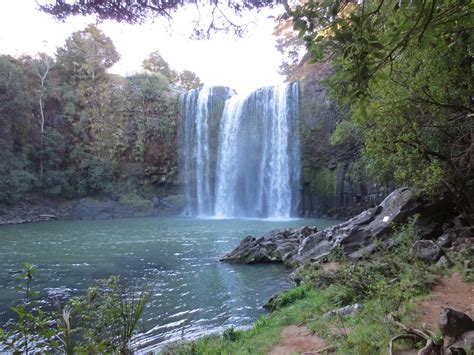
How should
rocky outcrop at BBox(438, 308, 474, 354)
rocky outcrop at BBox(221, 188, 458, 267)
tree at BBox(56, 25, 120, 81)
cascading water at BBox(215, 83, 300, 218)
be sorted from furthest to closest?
1. tree at BBox(56, 25, 120, 81)
2. cascading water at BBox(215, 83, 300, 218)
3. rocky outcrop at BBox(221, 188, 458, 267)
4. rocky outcrop at BBox(438, 308, 474, 354)

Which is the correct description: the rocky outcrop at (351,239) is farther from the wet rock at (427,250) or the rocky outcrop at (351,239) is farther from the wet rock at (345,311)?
the wet rock at (345,311)

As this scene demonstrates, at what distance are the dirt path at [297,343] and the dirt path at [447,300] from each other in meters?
1.15

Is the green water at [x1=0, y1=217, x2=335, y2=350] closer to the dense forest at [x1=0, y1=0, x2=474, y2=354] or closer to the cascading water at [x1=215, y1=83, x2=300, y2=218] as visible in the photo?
the dense forest at [x1=0, y1=0, x2=474, y2=354]

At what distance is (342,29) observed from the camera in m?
2.44

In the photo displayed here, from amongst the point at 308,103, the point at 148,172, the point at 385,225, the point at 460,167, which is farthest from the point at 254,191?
the point at 460,167

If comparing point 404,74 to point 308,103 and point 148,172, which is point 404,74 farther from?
point 148,172

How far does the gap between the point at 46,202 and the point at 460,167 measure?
28285 mm

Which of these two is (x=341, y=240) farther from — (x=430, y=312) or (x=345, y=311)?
(x=430, y=312)

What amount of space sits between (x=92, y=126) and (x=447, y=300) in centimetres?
3133

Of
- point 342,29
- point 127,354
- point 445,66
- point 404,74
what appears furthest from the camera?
point 404,74

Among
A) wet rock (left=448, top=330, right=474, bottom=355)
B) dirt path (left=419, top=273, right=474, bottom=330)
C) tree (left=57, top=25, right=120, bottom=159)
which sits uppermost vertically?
tree (left=57, top=25, right=120, bottom=159)

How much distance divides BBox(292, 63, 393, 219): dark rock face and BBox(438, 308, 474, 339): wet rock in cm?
2195

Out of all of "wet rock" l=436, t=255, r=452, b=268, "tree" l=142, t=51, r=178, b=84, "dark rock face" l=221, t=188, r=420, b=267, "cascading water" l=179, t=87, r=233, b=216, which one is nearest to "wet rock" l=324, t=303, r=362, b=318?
"wet rock" l=436, t=255, r=452, b=268

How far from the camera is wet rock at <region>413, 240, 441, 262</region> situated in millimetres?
6820
